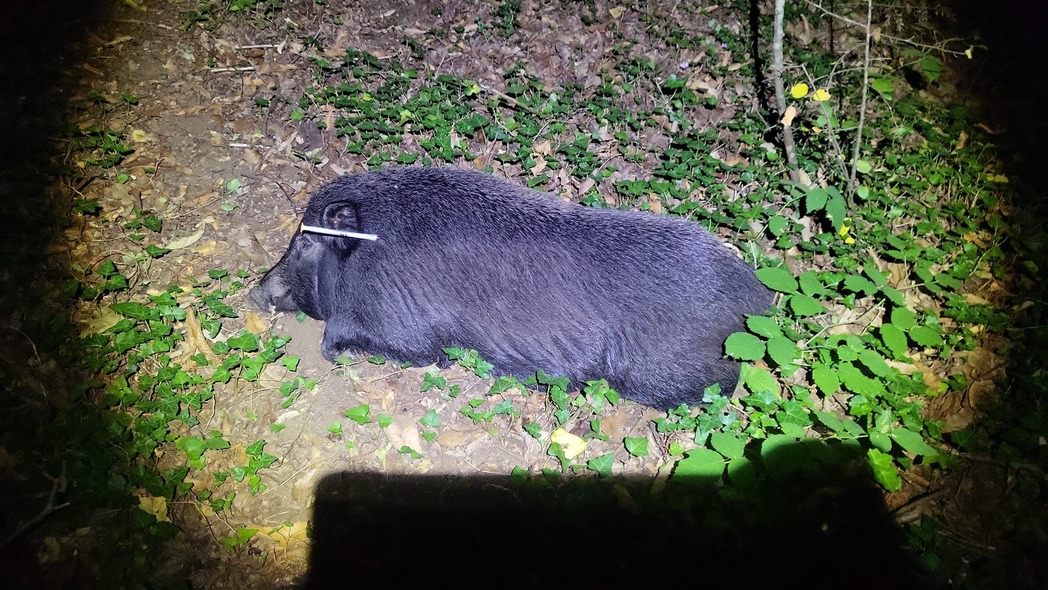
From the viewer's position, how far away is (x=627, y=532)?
2855mm

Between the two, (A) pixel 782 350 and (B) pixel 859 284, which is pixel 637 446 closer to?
(A) pixel 782 350

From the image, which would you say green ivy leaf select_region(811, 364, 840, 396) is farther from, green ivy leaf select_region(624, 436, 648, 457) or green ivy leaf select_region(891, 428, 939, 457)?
green ivy leaf select_region(624, 436, 648, 457)

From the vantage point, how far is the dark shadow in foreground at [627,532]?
2656 mm

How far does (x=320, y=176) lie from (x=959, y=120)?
18.6 feet

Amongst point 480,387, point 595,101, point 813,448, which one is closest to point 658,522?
point 813,448

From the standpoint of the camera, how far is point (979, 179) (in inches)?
174

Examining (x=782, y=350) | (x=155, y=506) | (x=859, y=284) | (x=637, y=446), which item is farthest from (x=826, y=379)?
(x=155, y=506)

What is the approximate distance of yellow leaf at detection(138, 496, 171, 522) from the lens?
2982 millimetres

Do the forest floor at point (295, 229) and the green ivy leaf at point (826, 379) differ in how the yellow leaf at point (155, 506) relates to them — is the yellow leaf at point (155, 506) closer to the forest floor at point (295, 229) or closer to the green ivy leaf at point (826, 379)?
the forest floor at point (295, 229)

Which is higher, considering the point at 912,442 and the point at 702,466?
the point at 912,442

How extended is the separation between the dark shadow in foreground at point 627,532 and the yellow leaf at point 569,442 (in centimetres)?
22

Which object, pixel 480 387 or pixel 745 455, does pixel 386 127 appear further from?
pixel 745 455

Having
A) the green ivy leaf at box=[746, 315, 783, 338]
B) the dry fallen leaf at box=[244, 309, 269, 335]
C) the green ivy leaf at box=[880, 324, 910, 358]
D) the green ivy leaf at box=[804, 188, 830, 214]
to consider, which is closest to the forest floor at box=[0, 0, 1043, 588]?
the dry fallen leaf at box=[244, 309, 269, 335]

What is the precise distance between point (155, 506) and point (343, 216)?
1960mm
